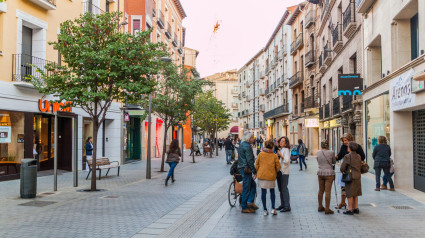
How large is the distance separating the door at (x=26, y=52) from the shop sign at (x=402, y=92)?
1291 centimetres

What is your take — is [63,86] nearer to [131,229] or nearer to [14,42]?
[14,42]

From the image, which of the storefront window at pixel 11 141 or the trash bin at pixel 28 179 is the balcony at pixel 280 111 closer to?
the storefront window at pixel 11 141

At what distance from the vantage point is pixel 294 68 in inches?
1720

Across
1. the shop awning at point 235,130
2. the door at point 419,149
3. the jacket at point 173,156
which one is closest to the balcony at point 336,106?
the door at point 419,149

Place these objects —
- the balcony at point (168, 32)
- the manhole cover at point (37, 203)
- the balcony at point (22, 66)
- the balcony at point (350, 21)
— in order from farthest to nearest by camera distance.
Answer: the balcony at point (168, 32) < the balcony at point (350, 21) < the balcony at point (22, 66) < the manhole cover at point (37, 203)

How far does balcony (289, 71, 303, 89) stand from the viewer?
39.3 metres

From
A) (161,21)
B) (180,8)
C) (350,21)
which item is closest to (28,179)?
(350,21)

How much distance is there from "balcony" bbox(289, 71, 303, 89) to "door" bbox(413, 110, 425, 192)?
2702 cm

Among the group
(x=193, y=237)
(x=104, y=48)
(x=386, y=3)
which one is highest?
(x=386, y=3)

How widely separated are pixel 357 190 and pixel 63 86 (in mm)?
8657

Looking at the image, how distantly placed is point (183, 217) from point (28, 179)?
188 inches

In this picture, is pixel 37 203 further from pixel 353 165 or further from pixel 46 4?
pixel 46 4

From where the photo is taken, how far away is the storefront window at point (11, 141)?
568 inches

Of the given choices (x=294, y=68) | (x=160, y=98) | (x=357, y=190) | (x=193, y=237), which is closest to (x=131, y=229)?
(x=193, y=237)
